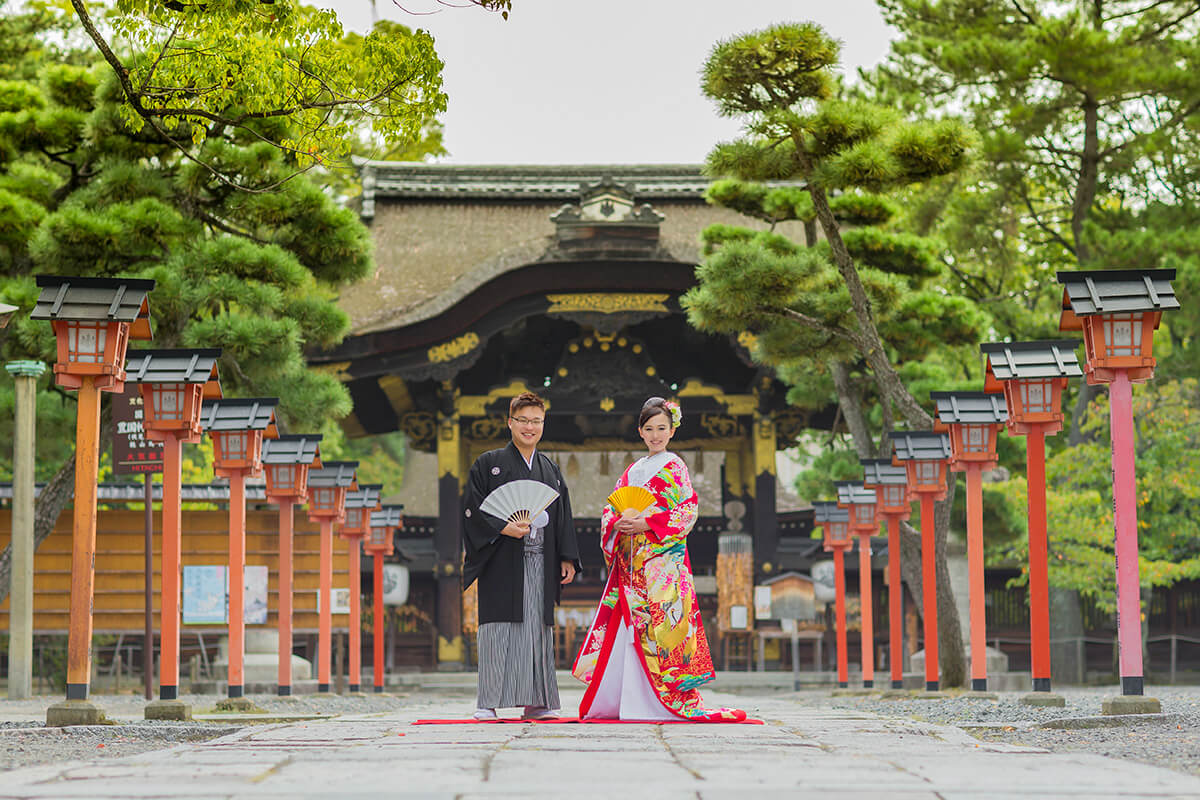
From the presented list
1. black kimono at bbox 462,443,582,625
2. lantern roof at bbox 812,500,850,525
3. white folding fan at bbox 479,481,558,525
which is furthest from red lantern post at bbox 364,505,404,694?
white folding fan at bbox 479,481,558,525

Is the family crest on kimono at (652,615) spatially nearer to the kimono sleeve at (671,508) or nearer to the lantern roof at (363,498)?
the kimono sleeve at (671,508)

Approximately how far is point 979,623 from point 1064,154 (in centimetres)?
1224

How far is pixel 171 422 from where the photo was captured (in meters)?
10.3

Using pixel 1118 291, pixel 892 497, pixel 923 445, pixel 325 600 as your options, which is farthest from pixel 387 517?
pixel 1118 291

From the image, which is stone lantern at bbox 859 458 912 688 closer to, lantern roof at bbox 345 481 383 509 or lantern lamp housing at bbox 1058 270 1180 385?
lantern roof at bbox 345 481 383 509

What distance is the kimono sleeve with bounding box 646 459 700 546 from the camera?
7766 mm

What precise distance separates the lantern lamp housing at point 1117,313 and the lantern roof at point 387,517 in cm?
1186

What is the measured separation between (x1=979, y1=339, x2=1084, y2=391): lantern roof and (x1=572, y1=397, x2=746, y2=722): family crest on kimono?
423 cm

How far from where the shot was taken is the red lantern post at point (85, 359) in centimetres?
890

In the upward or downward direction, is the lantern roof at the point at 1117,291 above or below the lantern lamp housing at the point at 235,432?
above

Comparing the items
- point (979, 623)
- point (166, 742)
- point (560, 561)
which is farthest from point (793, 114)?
point (166, 742)

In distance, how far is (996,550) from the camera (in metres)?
22.2

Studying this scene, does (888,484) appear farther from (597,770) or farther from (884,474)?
(597,770)

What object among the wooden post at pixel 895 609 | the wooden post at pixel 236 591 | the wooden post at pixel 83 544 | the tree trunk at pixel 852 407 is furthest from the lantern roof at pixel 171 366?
the tree trunk at pixel 852 407
